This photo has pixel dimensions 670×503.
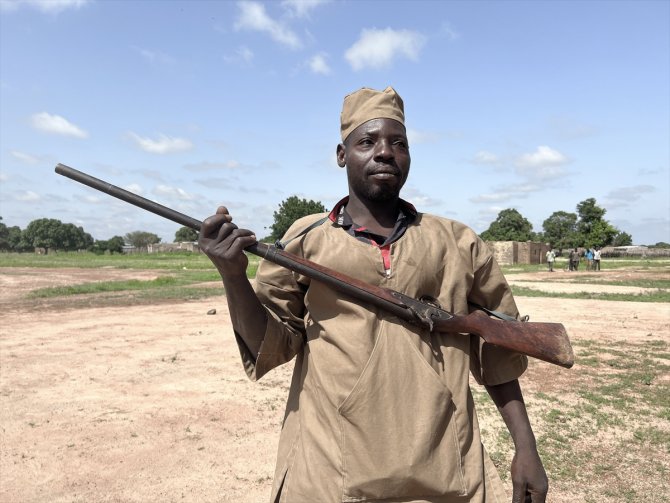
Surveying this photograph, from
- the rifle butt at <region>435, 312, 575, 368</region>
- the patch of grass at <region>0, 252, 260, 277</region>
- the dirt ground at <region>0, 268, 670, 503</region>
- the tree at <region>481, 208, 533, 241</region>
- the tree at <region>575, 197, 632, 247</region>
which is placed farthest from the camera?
the tree at <region>481, 208, 533, 241</region>

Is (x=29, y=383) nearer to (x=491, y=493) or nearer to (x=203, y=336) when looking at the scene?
(x=203, y=336)

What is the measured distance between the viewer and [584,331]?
9.72 metres

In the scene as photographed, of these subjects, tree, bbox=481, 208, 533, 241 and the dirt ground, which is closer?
the dirt ground

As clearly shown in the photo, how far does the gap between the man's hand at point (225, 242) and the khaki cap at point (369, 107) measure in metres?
0.61

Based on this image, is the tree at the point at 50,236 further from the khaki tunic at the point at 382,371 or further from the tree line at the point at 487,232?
the khaki tunic at the point at 382,371

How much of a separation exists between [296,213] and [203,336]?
5209 centimetres

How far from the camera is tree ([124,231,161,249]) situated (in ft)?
390

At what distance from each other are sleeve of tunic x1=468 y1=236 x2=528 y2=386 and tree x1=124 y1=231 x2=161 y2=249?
124713 millimetres

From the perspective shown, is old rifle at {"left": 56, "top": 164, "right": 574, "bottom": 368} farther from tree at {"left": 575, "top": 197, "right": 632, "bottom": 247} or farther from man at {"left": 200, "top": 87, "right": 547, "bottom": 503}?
tree at {"left": 575, "top": 197, "right": 632, "bottom": 247}

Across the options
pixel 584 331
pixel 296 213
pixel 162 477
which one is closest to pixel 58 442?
pixel 162 477

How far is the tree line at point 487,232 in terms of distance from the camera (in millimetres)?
57438

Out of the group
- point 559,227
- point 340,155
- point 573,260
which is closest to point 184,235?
point 559,227

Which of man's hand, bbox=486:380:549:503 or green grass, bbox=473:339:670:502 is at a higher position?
man's hand, bbox=486:380:549:503

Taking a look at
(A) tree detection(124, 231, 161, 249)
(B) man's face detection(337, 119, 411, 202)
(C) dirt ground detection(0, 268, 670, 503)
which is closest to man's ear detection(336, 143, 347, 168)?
(B) man's face detection(337, 119, 411, 202)
